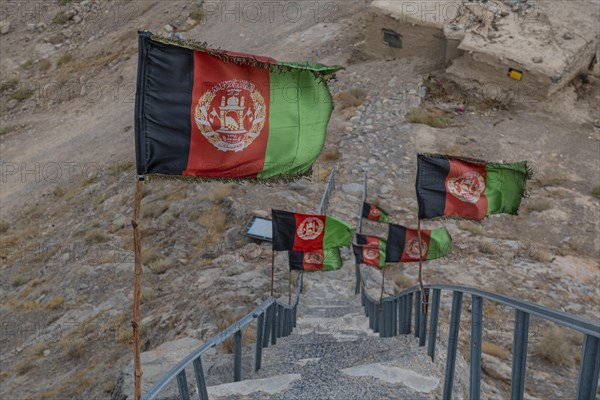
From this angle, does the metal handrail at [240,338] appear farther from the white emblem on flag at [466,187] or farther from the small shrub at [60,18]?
the small shrub at [60,18]

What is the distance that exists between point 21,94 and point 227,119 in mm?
24791

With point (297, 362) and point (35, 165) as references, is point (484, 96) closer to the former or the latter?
point (297, 362)

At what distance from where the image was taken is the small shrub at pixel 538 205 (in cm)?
1551

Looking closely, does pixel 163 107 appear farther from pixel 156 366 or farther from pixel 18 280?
pixel 18 280

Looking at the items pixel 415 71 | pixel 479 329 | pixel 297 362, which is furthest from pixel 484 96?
pixel 479 329

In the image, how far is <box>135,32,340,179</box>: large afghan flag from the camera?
4875 millimetres

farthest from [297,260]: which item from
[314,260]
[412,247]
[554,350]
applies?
[554,350]

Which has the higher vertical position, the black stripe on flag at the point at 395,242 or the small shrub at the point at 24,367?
the black stripe on flag at the point at 395,242

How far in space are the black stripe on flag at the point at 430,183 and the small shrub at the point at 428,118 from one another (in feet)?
41.7

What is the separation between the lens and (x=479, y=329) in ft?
15.3

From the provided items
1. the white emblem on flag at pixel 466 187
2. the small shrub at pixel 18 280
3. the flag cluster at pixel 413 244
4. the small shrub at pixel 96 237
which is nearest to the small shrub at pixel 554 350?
the flag cluster at pixel 413 244

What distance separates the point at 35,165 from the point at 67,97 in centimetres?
529

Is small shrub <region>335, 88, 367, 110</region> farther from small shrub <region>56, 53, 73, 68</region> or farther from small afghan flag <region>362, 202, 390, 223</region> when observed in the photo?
small shrub <region>56, 53, 73, 68</region>

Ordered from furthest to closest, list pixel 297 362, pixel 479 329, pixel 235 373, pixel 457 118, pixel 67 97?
1. pixel 67 97
2. pixel 457 118
3. pixel 297 362
4. pixel 235 373
5. pixel 479 329
